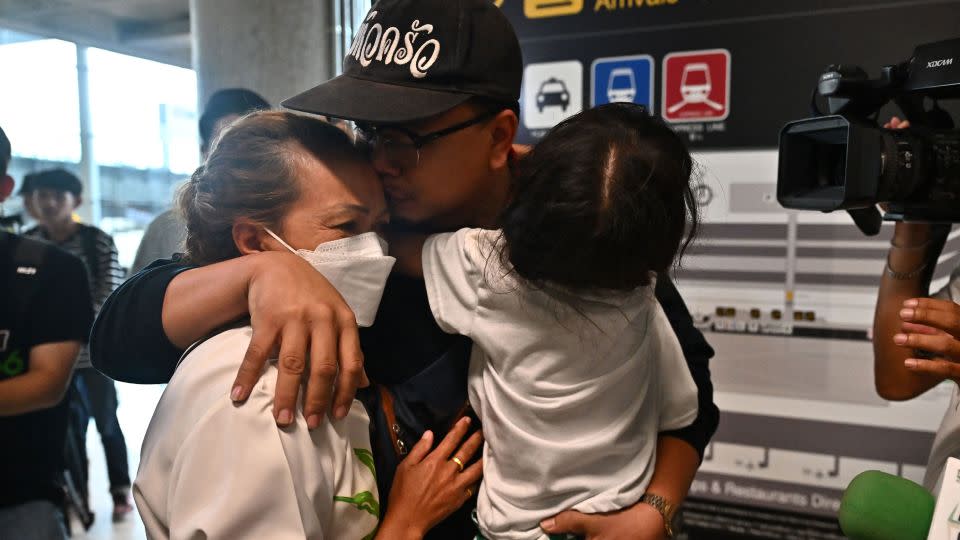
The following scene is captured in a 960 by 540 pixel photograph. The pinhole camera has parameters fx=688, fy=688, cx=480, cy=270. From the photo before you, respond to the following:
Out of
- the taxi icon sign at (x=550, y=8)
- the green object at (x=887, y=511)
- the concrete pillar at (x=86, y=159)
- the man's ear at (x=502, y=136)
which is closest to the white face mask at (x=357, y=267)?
the man's ear at (x=502, y=136)

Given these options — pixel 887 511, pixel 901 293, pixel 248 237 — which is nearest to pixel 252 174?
pixel 248 237

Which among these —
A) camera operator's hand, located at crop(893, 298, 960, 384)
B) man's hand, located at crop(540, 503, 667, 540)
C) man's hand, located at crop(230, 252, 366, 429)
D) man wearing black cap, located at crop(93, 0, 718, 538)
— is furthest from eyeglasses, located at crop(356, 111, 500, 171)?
camera operator's hand, located at crop(893, 298, 960, 384)

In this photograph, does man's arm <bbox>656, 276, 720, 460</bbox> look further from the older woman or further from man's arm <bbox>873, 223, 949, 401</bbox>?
man's arm <bbox>873, 223, 949, 401</bbox>

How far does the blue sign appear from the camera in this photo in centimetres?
245

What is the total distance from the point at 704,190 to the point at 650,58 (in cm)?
51

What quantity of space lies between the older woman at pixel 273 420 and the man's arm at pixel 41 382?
91 cm

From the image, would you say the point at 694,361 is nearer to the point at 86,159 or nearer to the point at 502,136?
the point at 502,136

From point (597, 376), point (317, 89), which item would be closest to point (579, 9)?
point (317, 89)

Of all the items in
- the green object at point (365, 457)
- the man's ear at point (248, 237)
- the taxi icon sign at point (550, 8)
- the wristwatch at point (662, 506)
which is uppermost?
the taxi icon sign at point (550, 8)

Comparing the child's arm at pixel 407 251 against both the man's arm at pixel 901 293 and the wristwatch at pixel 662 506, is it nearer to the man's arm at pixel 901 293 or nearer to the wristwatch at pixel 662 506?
the wristwatch at pixel 662 506

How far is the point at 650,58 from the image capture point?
2.44 m

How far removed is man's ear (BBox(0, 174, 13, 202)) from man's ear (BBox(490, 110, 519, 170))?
134cm

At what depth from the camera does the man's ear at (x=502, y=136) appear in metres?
1.06

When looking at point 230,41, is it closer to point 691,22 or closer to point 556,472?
point 691,22
